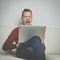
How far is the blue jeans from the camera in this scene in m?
1.53

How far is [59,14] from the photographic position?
2141 mm

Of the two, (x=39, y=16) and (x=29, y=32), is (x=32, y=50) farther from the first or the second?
(x=39, y=16)

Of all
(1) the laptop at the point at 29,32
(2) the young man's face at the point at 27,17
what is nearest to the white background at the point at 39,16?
(2) the young man's face at the point at 27,17

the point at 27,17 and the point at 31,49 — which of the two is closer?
the point at 31,49

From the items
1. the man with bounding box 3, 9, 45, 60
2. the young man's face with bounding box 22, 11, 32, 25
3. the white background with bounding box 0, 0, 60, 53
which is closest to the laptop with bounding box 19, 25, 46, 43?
the man with bounding box 3, 9, 45, 60

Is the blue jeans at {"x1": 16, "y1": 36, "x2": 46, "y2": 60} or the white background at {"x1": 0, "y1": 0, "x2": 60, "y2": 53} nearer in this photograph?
the blue jeans at {"x1": 16, "y1": 36, "x2": 46, "y2": 60}

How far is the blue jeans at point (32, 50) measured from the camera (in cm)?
153

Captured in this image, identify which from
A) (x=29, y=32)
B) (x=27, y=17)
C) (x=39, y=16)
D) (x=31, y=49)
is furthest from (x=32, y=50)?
(x=39, y=16)

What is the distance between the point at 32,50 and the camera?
156 centimetres

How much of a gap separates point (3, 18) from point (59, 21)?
2.09 feet

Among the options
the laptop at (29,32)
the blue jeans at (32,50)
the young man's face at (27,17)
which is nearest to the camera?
the blue jeans at (32,50)

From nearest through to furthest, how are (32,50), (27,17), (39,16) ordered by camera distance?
(32,50) → (27,17) → (39,16)

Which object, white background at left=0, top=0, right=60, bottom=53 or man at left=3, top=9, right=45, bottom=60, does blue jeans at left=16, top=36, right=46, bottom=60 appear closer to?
man at left=3, top=9, right=45, bottom=60

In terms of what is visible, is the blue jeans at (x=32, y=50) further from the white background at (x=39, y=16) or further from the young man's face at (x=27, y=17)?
the white background at (x=39, y=16)
